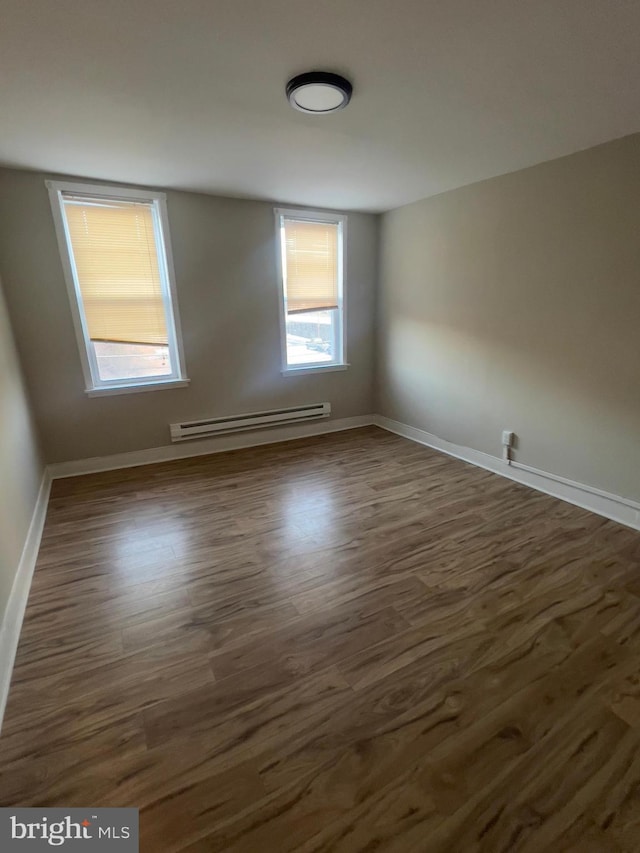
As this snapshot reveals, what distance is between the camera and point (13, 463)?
2318 mm

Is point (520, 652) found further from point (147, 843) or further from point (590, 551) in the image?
point (147, 843)

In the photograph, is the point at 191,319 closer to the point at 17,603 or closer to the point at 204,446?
the point at 204,446

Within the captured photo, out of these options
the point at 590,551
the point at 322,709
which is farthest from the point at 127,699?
the point at 590,551

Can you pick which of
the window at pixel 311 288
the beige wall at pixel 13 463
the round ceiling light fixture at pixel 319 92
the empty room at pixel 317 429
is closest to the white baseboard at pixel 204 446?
the empty room at pixel 317 429

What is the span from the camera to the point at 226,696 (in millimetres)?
1520

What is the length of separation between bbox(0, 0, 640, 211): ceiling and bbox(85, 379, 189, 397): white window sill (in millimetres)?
1671

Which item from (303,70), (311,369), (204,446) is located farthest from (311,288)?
(303,70)

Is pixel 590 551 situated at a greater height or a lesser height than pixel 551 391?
lesser

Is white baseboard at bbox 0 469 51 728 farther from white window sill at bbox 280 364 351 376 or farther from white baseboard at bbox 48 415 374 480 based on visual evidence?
white window sill at bbox 280 364 351 376

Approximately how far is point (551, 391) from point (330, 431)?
2.40 metres

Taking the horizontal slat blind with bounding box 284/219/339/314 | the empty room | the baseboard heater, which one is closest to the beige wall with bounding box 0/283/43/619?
the empty room

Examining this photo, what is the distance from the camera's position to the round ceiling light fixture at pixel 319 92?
5.67ft

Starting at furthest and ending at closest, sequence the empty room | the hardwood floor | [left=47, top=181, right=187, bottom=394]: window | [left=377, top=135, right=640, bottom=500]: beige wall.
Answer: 1. [left=47, top=181, right=187, bottom=394]: window
2. [left=377, top=135, right=640, bottom=500]: beige wall
3. the empty room
4. the hardwood floor

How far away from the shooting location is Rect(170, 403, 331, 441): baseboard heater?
12.8 feet
